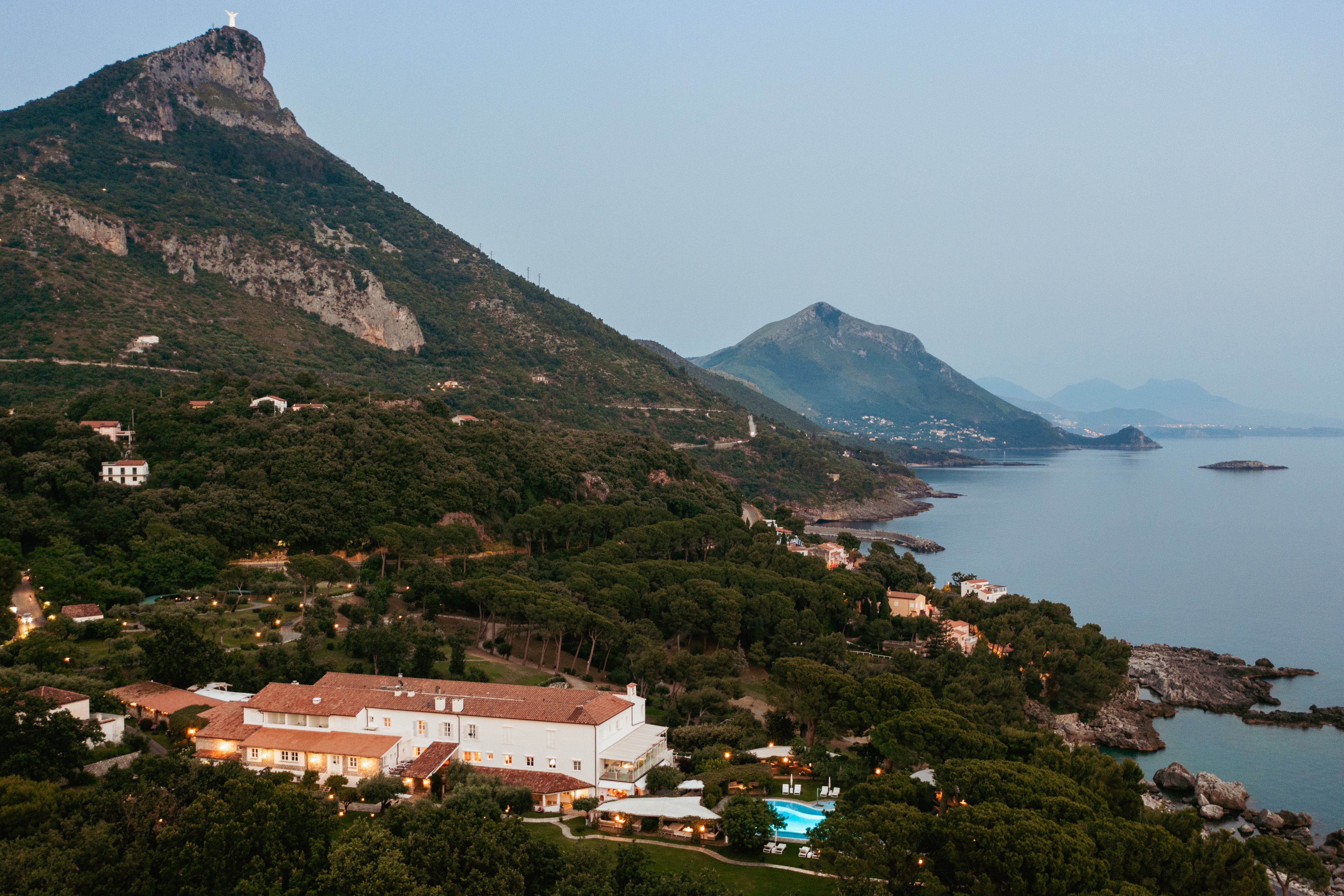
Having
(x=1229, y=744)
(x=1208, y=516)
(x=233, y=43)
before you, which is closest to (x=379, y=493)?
(x=1229, y=744)

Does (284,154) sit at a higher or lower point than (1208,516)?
higher

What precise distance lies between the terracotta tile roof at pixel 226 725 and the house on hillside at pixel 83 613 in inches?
300

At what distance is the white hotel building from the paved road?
8.92 metres

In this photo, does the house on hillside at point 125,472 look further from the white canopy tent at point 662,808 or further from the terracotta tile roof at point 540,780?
the white canopy tent at point 662,808

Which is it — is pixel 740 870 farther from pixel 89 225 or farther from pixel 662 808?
pixel 89 225

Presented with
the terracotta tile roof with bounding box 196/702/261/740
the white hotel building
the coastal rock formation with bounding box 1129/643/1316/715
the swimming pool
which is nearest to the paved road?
the terracotta tile roof with bounding box 196/702/261/740

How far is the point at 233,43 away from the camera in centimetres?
9150

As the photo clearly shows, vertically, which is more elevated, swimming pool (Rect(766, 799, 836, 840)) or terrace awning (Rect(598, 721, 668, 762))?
terrace awning (Rect(598, 721, 668, 762))

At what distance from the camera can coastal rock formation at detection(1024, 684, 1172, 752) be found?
31547mm

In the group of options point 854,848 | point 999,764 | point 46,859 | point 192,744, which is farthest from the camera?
point 192,744

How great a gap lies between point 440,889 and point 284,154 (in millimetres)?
91347

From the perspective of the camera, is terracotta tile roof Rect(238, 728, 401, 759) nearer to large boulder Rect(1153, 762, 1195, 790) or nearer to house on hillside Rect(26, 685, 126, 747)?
house on hillside Rect(26, 685, 126, 747)

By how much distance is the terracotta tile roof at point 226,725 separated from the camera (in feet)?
70.2

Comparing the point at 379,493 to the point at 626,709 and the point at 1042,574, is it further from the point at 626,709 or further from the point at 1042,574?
the point at 1042,574
